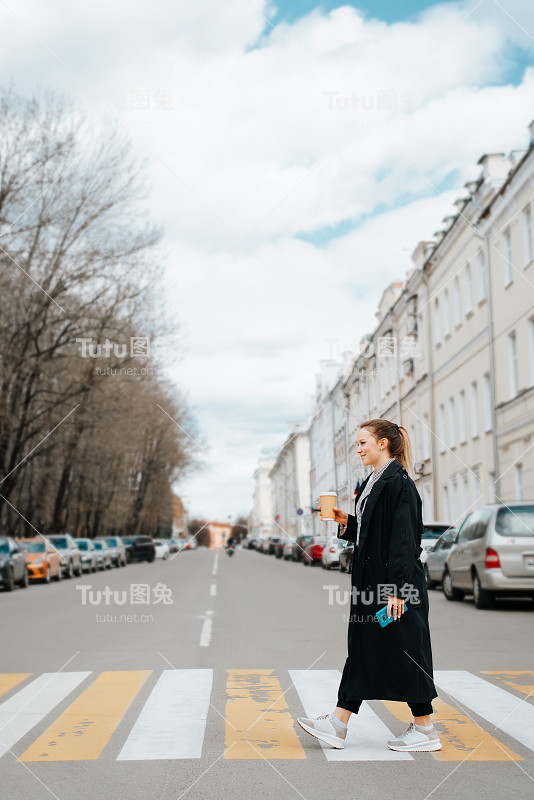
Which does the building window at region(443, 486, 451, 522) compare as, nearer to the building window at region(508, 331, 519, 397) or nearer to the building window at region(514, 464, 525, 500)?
Result: the building window at region(514, 464, 525, 500)

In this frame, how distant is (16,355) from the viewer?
3297 centimetres

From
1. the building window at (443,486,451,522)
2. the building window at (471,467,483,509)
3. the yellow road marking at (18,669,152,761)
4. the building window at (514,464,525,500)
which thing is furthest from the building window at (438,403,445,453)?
the yellow road marking at (18,669,152,761)

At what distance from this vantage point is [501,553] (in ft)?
50.9

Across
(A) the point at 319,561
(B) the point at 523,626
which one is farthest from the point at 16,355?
(B) the point at 523,626

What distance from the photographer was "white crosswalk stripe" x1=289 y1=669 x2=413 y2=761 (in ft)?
18.2

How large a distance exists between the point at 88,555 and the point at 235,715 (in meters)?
33.8

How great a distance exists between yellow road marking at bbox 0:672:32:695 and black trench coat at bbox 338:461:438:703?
3856 millimetres

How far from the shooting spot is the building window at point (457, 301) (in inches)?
1371

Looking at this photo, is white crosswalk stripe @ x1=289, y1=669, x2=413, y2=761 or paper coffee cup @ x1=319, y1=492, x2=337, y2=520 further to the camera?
paper coffee cup @ x1=319, y1=492, x2=337, y2=520

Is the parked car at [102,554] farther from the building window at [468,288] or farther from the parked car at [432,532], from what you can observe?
the parked car at [432,532]

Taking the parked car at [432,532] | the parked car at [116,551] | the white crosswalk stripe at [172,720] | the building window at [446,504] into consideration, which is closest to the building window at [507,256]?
the parked car at [432,532]

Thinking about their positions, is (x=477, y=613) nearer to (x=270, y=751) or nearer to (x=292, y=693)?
(x=292, y=693)

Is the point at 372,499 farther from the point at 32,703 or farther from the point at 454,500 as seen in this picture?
the point at 454,500

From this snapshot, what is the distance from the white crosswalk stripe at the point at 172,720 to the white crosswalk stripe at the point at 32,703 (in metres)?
0.73
